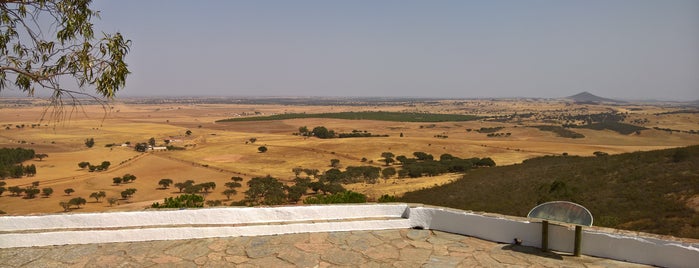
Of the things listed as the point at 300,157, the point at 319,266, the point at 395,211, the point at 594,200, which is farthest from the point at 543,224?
the point at 300,157

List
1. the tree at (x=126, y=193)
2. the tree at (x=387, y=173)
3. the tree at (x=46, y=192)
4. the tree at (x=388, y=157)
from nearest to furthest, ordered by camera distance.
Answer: the tree at (x=126, y=193) → the tree at (x=46, y=192) → the tree at (x=387, y=173) → the tree at (x=388, y=157)

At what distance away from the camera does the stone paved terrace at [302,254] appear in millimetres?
4297

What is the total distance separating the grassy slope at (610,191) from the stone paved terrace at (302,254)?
24.2 feet

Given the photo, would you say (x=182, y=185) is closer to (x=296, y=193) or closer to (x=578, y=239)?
(x=296, y=193)

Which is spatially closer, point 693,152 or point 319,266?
point 319,266

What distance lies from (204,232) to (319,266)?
1594 millimetres

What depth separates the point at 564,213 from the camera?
4.29m

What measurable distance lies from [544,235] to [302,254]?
2.61 meters

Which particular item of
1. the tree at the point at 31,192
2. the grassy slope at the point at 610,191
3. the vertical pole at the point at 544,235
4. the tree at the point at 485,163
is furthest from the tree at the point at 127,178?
the vertical pole at the point at 544,235

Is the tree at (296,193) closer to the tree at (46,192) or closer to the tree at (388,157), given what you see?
the tree at (46,192)

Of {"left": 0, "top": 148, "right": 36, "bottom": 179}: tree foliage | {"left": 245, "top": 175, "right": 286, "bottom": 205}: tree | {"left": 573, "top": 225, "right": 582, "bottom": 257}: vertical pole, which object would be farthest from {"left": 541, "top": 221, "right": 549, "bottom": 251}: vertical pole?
{"left": 0, "top": 148, "right": 36, "bottom": 179}: tree foliage

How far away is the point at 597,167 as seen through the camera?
2108cm

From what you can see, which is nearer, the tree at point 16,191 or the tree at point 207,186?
the tree at point 16,191

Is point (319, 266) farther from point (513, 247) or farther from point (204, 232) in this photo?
point (513, 247)
